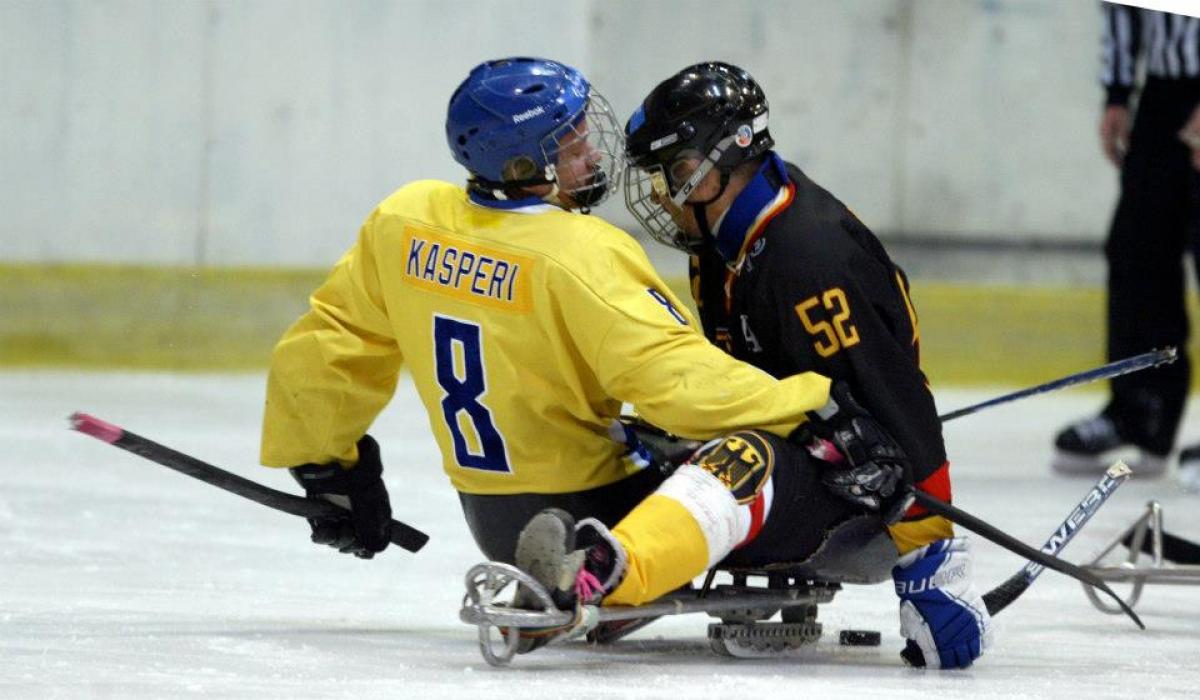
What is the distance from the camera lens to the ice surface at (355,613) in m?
2.58

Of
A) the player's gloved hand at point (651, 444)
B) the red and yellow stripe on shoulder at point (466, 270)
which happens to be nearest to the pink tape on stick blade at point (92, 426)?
the red and yellow stripe on shoulder at point (466, 270)

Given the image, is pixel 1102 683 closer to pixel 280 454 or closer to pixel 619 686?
pixel 619 686

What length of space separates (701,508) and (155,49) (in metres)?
4.51

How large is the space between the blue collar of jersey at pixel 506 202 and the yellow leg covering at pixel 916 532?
67cm

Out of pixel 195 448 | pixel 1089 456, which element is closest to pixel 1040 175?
pixel 1089 456

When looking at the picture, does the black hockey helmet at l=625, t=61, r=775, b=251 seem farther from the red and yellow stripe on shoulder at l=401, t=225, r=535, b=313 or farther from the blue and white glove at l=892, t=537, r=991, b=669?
the blue and white glove at l=892, t=537, r=991, b=669

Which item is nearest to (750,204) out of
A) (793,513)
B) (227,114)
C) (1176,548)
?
(793,513)

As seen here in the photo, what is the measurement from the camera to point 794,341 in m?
2.80

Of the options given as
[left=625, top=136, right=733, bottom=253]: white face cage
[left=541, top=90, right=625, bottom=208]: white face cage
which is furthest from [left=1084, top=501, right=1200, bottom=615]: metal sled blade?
[left=541, top=90, right=625, bottom=208]: white face cage

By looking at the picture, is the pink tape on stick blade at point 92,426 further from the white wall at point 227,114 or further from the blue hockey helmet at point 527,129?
the white wall at point 227,114

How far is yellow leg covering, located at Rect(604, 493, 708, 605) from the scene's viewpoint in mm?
2521

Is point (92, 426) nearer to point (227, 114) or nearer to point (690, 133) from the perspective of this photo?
point (690, 133)

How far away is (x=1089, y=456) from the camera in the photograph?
17.7 ft

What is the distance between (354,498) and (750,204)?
0.73 m
